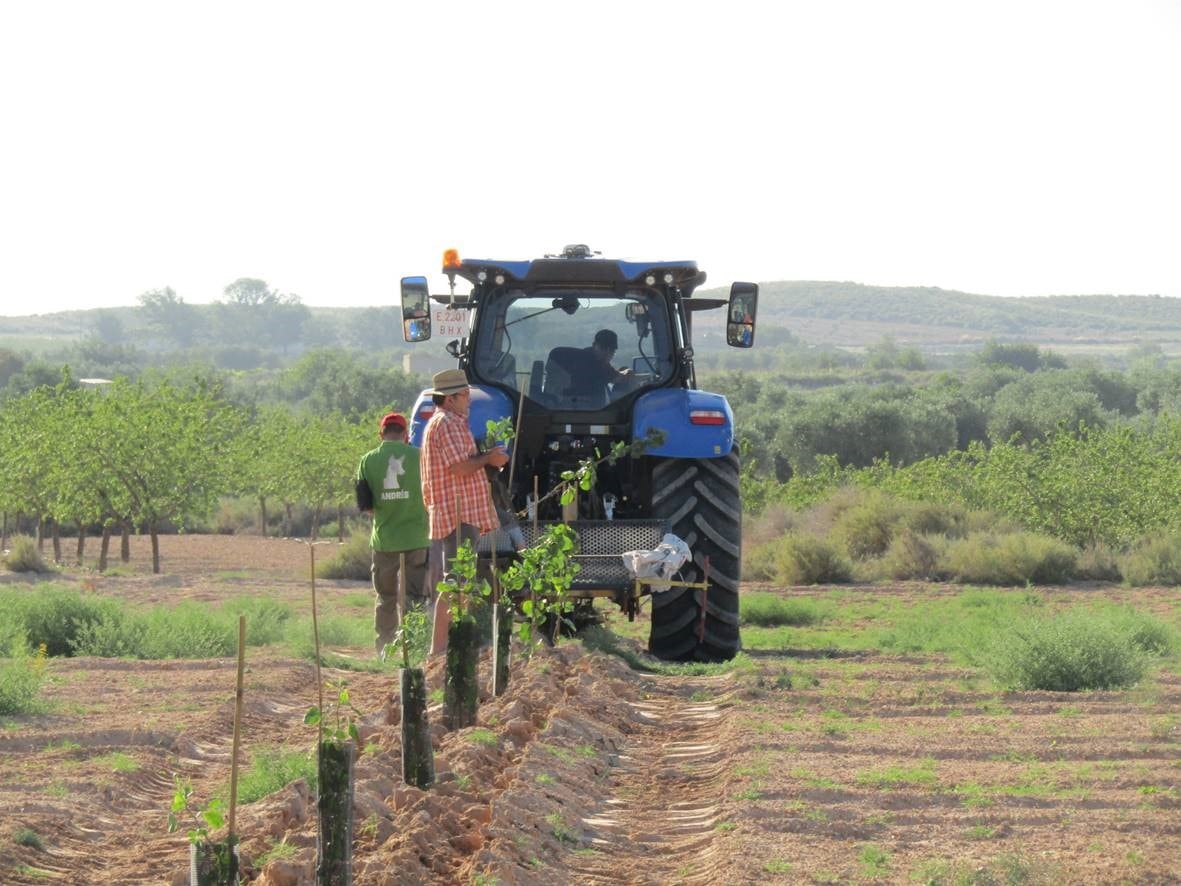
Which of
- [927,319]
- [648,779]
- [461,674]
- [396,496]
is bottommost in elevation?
[927,319]

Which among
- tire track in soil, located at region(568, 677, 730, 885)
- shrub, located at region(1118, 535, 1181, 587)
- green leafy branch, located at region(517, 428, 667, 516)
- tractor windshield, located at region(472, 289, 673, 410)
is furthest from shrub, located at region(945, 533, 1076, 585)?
tire track in soil, located at region(568, 677, 730, 885)

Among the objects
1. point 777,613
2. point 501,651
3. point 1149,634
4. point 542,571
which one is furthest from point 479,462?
point 777,613

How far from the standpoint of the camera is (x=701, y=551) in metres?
10.4

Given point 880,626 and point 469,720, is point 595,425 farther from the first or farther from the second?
point 880,626

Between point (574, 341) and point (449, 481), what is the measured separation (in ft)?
6.56

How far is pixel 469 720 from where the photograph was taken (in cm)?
762

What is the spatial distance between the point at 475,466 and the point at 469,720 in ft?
6.07

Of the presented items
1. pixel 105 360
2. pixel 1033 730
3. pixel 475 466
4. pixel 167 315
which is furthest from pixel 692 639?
pixel 167 315

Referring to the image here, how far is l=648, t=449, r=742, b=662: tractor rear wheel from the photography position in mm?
10328

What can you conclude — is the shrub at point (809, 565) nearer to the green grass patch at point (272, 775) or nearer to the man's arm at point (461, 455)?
the man's arm at point (461, 455)

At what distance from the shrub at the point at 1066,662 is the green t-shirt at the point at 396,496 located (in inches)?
142

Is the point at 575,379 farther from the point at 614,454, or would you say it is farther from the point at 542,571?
the point at 542,571

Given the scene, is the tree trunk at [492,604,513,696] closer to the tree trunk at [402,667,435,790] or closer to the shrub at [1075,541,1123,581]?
the tree trunk at [402,667,435,790]

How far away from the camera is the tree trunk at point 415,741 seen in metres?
6.20
